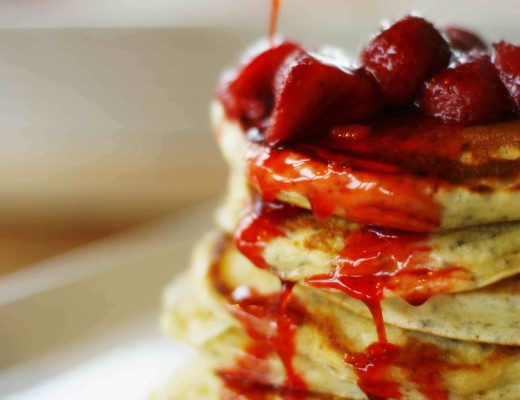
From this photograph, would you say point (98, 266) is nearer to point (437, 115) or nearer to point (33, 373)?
point (33, 373)

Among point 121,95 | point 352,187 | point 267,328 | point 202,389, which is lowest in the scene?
point 121,95

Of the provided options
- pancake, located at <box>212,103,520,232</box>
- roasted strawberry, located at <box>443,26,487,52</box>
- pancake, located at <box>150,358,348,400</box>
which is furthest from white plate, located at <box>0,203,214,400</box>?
roasted strawberry, located at <box>443,26,487,52</box>

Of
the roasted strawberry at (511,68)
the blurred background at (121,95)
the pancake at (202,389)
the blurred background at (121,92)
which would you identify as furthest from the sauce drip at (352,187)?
the blurred background at (121,92)

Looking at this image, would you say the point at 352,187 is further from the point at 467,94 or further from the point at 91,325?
the point at 91,325

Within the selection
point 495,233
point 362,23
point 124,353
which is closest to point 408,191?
point 495,233

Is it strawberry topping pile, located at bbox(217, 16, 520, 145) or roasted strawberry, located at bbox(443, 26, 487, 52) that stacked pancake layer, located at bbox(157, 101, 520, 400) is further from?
roasted strawberry, located at bbox(443, 26, 487, 52)

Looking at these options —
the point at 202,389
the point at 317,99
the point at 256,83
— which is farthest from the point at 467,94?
the point at 202,389
